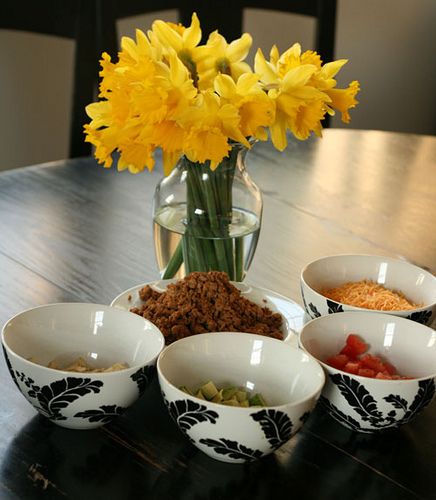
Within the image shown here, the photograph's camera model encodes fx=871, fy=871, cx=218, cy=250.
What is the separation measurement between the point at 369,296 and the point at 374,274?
0.08 m

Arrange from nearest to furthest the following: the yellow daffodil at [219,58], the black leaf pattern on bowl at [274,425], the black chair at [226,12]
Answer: the black leaf pattern on bowl at [274,425]
the yellow daffodil at [219,58]
the black chair at [226,12]

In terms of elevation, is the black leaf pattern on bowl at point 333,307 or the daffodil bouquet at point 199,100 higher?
the daffodil bouquet at point 199,100

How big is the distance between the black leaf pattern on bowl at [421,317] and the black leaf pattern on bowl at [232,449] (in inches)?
11.0

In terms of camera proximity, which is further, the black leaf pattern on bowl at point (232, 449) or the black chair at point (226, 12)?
the black chair at point (226, 12)

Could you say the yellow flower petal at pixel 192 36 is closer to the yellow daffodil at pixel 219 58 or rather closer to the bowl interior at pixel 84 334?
the yellow daffodil at pixel 219 58

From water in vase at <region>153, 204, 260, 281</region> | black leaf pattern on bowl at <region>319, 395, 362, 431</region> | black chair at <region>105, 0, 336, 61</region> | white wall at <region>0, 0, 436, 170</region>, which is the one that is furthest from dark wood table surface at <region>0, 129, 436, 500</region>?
white wall at <region>0, 0, 436, 170</region>

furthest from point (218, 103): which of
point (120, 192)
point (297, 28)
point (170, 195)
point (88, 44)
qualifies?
point (297, 28)

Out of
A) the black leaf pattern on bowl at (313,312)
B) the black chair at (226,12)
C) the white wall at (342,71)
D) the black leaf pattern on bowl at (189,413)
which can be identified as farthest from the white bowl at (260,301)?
the white wall at (342,71)

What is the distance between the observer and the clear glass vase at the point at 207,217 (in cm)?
→ 102

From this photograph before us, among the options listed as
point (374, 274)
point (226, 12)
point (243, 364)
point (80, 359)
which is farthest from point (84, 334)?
point (226, 12)

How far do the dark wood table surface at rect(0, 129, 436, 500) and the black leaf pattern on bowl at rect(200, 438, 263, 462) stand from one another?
19 mm

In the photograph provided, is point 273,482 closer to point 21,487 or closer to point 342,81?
point 21,487

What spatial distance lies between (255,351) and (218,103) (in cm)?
25

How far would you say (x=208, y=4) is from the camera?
2035mm
